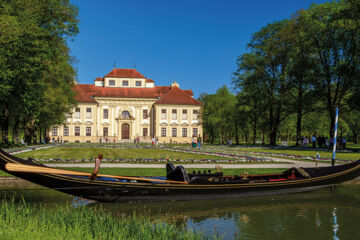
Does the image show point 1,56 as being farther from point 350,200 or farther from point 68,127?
point 68,127

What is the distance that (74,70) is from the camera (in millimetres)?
40875

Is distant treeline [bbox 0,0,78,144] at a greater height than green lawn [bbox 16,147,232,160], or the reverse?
distant treeline [bbox 0,0,78,144]

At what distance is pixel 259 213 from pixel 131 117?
59.3 metres

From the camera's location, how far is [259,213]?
9.66 meters

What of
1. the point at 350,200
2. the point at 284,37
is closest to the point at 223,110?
the point at 284,37

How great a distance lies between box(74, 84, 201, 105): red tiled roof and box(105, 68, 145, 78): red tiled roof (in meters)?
3.52

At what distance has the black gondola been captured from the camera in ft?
28.2

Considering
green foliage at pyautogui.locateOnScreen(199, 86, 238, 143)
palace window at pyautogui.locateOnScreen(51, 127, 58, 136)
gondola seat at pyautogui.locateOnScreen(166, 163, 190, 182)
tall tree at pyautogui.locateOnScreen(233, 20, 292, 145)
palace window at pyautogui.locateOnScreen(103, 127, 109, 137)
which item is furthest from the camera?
palace window at pyautogui.locateOnScreen(103, 127, 109, 137)

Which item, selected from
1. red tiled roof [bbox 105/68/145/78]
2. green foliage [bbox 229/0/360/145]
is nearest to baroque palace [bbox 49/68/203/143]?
red tiled roof [bbox 105/68/145/78]

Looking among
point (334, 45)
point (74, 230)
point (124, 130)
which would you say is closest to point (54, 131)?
point (124, 130)

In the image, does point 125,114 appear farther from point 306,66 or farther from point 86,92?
point 306,66

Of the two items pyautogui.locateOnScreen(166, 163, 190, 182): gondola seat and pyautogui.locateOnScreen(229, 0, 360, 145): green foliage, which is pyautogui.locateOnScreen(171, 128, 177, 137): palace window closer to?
pyautogui.locateOnScreen(229, 0, 360, 145): green foliage

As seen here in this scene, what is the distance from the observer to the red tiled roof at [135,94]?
67.1m

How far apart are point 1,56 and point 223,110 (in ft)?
163
